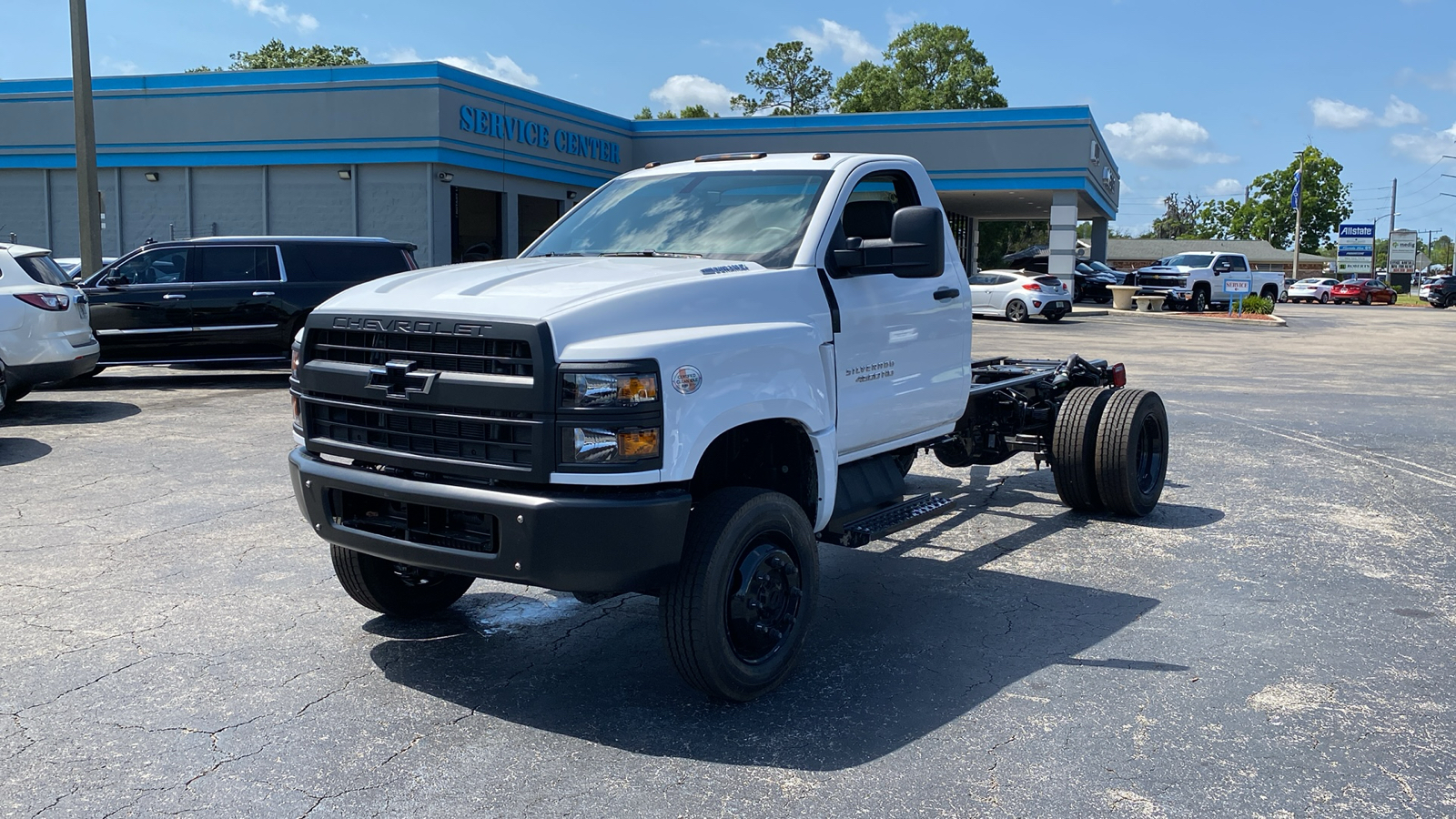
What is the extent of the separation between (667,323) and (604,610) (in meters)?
1.95

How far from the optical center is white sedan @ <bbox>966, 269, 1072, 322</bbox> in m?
32.2

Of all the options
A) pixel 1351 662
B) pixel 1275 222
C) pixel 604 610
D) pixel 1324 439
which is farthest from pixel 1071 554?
pixel 1275 222

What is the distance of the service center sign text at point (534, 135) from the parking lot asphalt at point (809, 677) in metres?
21.6

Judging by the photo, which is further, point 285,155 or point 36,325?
point 285,155

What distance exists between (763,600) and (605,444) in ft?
3.15

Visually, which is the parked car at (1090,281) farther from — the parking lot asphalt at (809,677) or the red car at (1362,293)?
the parking lot asphalt at (809,677)

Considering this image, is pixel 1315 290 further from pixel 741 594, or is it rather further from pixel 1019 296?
pixel 741 594

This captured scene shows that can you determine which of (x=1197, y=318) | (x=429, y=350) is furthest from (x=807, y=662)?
(x=1197, y=318)

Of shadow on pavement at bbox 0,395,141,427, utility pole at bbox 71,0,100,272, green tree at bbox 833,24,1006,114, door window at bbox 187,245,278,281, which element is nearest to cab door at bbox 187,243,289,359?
door window at bbox 187,245,278,281

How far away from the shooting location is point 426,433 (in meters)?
4.23

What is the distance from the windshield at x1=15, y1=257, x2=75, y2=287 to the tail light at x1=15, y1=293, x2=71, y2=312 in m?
0.25

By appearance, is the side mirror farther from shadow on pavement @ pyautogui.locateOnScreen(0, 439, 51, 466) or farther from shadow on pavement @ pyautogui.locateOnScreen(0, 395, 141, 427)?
shadow on pavement @ pyautogui.locateOnScreen(0, 395, 141, 427)

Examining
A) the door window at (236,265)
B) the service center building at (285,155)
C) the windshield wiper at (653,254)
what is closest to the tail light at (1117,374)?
the windshield wiper at (653,254)

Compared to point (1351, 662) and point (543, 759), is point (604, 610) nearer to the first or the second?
point (543, 759)
